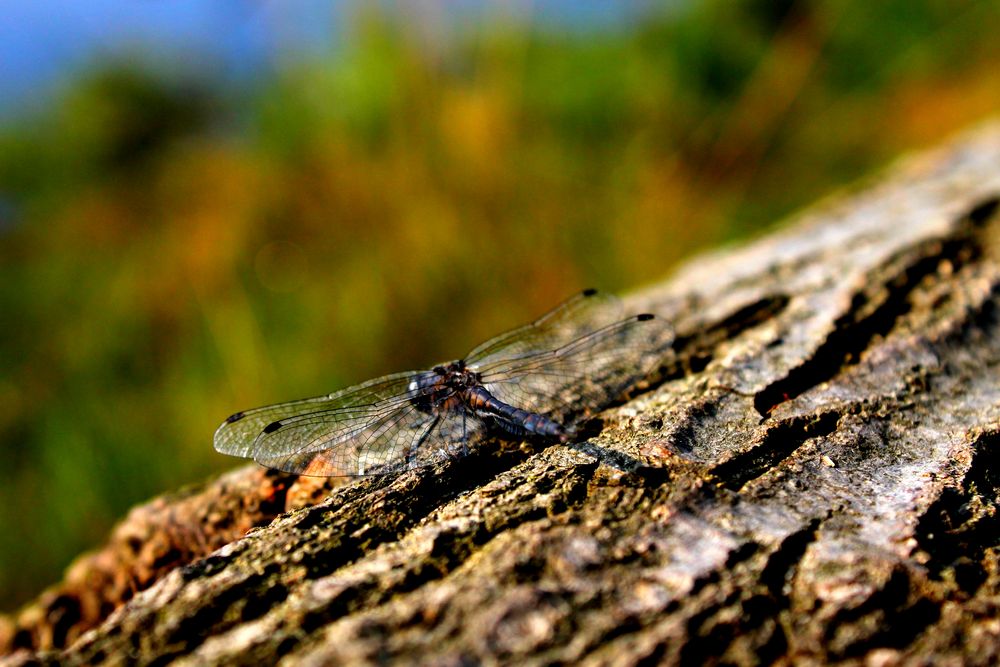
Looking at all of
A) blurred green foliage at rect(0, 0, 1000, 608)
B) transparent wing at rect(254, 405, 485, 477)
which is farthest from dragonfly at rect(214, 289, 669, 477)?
blurred green foliage at rect(0, 0, 1000, 608)

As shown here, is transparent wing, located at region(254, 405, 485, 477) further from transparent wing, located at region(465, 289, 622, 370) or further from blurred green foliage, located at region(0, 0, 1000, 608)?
blurred green foliage, located at region(0, 0, 1000, 608)

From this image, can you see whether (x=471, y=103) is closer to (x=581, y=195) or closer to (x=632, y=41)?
(x=581, y=195)

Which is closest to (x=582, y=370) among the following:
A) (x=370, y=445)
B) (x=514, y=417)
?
(x=514, y=417)

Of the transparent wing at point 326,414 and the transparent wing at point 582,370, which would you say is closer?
the transparent wing at point 326,414

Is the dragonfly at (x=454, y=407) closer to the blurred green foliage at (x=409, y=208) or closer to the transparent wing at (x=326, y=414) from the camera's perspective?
the transparent wing at (x=326, y=414)

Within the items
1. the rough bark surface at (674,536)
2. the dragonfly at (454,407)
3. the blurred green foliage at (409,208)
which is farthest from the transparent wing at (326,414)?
the blurred green foliage at (409,208)

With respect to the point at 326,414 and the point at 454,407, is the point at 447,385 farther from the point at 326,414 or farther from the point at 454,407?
the point at 326,414

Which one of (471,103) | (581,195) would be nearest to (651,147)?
(581,195)
